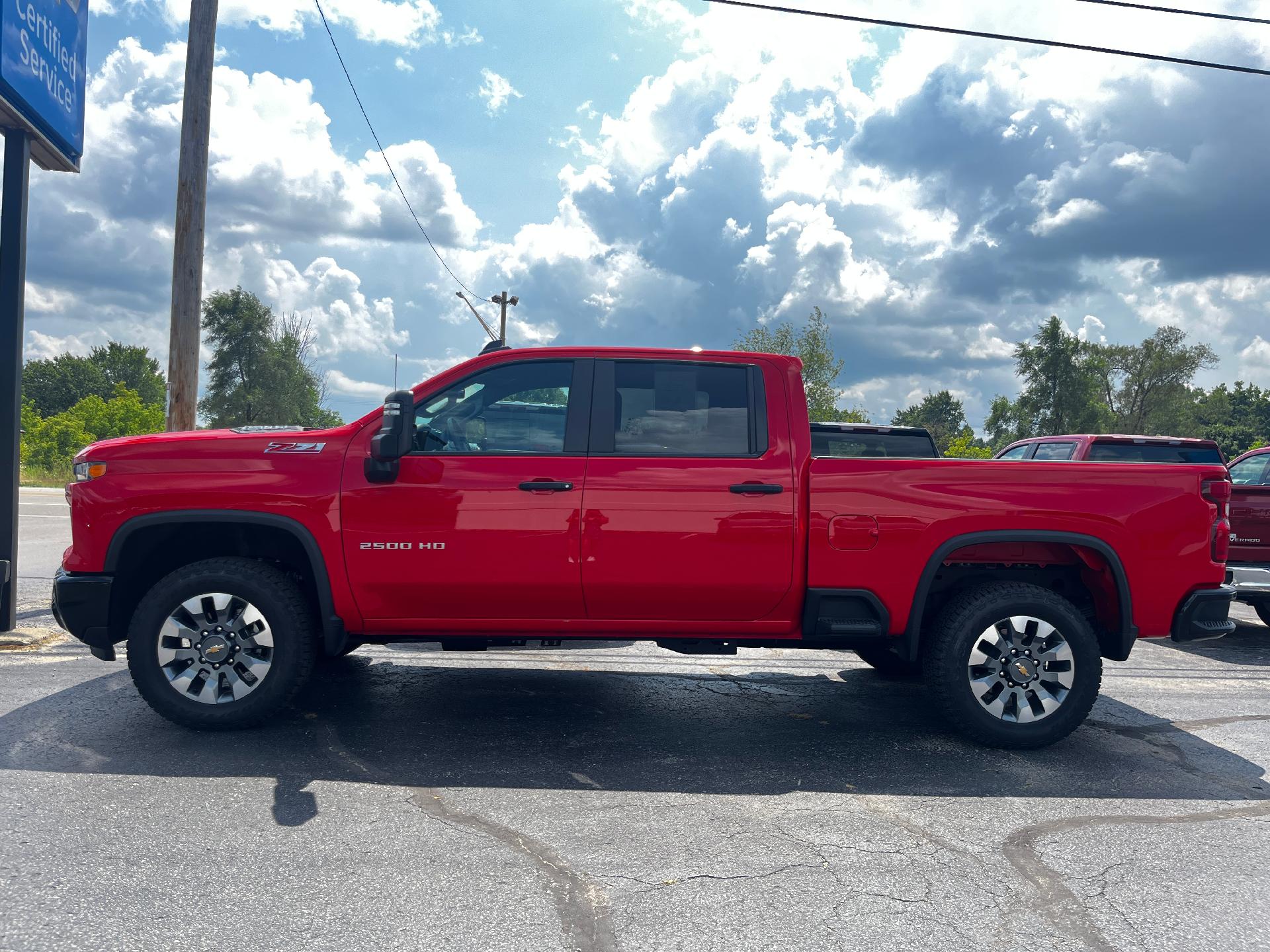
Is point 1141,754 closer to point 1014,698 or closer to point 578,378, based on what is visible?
point 1014,698

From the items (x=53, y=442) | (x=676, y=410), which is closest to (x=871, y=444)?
(x=676, y=410)

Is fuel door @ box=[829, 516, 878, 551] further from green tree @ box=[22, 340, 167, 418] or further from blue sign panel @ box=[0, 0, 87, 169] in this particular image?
green tree @ box=[22, 340, 167, 418]

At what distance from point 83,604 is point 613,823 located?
3027mm

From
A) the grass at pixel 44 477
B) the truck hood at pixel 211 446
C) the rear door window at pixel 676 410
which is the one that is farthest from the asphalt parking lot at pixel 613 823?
the grass at pixel 44 477

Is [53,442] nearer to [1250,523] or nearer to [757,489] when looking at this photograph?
[757,489]

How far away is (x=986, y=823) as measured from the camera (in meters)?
3.93

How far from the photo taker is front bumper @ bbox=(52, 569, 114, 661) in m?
4.81

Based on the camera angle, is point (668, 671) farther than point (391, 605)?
Yes

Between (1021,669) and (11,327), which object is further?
(11,327)

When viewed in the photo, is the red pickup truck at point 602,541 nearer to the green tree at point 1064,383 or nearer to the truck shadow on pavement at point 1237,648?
the truck shadow on pavement at point 1237,648

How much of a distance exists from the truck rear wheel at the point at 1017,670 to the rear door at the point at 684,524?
1.01m

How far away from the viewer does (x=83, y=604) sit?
4816 millimetres

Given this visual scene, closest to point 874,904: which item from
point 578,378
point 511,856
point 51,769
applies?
point 511,856

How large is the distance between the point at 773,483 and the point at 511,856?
2276mm
